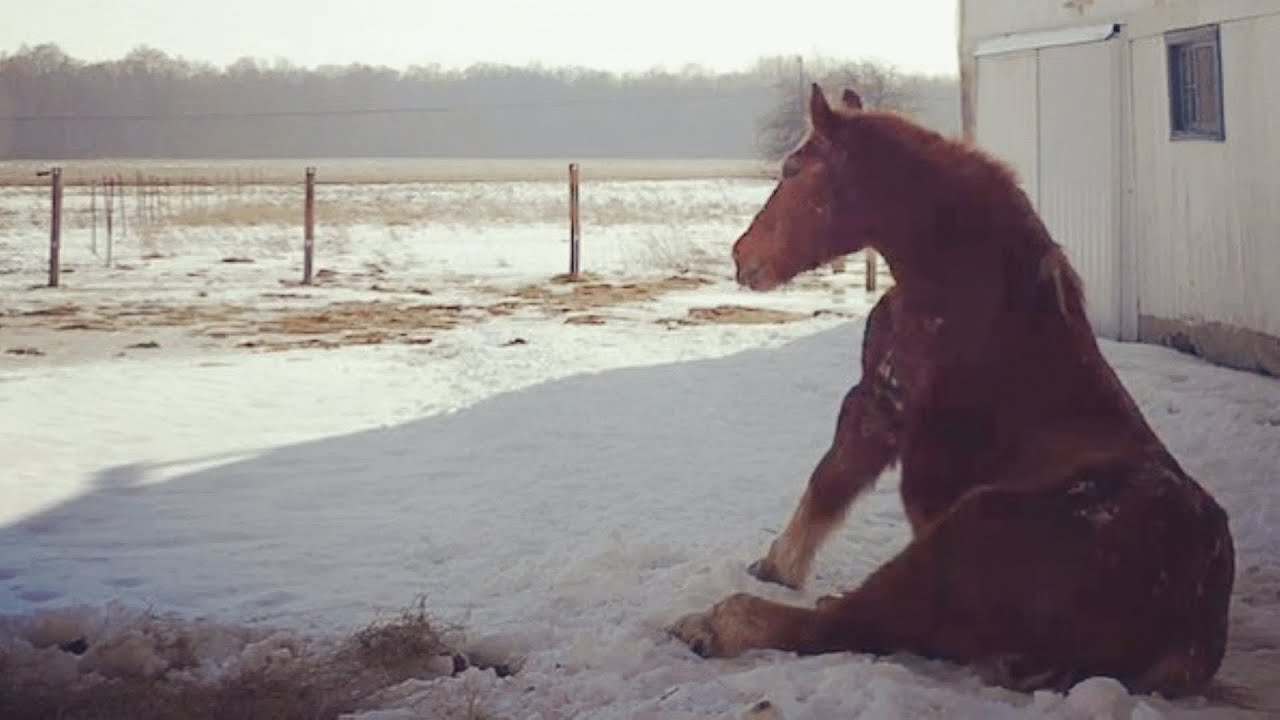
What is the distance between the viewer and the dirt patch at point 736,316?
13.0 meters

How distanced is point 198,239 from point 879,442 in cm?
2297

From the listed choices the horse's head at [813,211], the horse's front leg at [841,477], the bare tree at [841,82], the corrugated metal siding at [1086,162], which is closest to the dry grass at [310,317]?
the corrugated metal siding at [1086,162]

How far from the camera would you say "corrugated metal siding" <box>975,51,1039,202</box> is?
38.5ft

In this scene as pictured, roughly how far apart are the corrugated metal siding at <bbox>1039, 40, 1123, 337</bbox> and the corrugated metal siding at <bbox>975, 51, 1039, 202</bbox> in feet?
0.47

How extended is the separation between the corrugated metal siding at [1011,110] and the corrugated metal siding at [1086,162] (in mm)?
145

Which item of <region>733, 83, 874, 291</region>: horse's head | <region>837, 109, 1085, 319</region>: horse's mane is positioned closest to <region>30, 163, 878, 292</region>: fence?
<region>733, 83, 874, 291</region>: horse's head

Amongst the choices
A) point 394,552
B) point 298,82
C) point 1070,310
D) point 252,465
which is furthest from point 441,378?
point 298,82

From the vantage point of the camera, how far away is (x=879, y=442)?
4.05 metres

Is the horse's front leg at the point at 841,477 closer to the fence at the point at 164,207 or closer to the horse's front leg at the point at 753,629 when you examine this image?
the horse's front leg at the point at 753,629

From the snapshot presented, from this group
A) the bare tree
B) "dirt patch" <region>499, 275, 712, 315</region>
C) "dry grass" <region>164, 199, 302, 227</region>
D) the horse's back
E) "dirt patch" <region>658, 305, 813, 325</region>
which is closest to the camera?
the horse's back

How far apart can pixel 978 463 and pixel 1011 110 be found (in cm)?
910

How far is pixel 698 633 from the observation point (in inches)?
146

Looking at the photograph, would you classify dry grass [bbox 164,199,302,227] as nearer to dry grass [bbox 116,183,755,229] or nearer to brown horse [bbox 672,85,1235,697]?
dry grass [bbox 116,183,755,229]

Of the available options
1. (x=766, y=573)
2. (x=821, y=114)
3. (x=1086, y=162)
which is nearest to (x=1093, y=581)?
(x=766, y=573)
